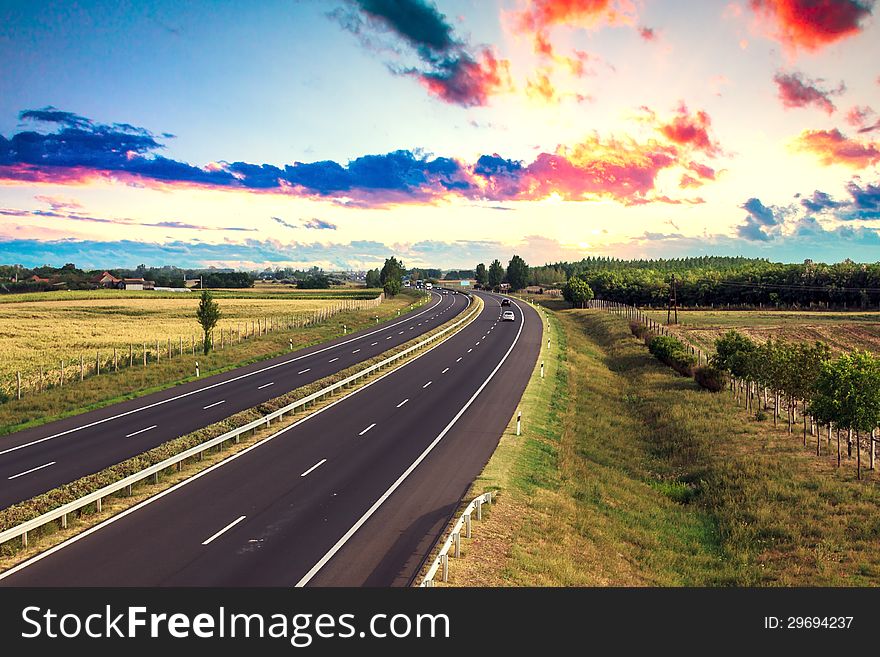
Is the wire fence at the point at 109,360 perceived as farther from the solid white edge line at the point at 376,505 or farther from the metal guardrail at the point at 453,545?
the metal guardrail at the point at 453,545

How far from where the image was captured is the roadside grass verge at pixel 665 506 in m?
18.0

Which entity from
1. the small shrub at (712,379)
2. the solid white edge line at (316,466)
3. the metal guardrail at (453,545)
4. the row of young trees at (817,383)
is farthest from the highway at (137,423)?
the row of young trees at (817,383)

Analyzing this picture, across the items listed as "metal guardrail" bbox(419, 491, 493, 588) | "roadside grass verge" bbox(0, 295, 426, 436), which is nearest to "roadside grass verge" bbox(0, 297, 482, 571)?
"metal guardrail" bbox(419, 491, 493, 588)

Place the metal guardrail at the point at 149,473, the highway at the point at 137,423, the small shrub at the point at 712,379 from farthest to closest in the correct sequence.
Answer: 1. the small shrub at the point at 712,379
2. the highway at the point at 137,423
3. the metal guardrail at the point at 149,473

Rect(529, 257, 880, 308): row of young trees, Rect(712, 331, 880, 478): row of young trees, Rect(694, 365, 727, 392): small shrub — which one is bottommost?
Rect(694, 365, 727, 392): small shrub

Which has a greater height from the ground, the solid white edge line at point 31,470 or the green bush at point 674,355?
the green bush at point 674,355

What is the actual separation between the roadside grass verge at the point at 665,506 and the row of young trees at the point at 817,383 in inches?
84.1

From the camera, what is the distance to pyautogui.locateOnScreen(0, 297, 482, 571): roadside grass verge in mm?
16875

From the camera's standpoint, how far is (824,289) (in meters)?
127

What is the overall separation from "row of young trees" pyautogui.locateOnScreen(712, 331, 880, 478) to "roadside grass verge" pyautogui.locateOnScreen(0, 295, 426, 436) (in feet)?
121

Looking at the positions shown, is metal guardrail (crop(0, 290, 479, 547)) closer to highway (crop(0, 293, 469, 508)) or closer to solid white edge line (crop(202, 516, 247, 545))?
highway (crop(0, 293, 469, 508))

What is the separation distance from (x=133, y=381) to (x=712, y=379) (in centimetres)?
3960

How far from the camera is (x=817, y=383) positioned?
96.5 feet
